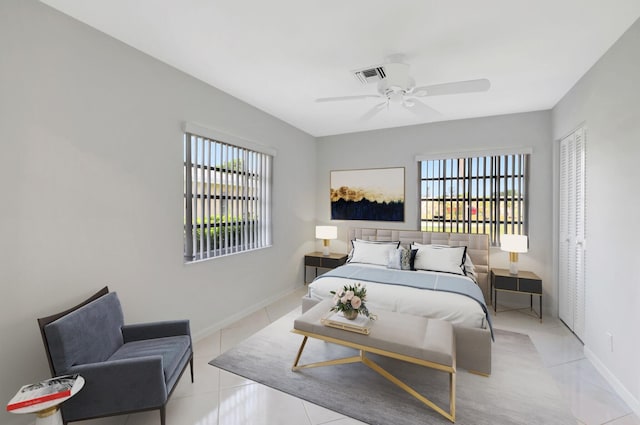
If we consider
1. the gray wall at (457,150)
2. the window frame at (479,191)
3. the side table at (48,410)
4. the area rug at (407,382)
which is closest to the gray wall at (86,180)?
the side table at (48,410)

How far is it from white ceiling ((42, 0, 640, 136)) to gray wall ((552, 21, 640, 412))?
282 mm

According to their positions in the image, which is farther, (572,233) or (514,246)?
(514,246)

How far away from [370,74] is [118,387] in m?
3.18

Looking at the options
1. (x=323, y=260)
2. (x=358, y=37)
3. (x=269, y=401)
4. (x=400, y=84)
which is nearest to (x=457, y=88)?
(x=400, y=84)

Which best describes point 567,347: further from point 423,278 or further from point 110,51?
point 110,51

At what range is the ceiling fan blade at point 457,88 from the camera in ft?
7.74

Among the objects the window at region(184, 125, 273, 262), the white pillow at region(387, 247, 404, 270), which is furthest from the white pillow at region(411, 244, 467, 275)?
the window at region(184, 125, 273, 262)

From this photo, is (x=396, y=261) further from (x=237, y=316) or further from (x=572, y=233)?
(x=237, y=316)

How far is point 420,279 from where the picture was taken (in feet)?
10.9

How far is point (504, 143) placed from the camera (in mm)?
4266

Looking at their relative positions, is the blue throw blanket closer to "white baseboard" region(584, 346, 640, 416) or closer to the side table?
"white baseboard" region(584, 346, 640, 416)

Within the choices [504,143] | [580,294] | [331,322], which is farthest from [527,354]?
[504,143]

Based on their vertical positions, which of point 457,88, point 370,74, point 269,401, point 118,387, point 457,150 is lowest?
point 269,401

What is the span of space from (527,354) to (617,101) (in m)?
2.47
